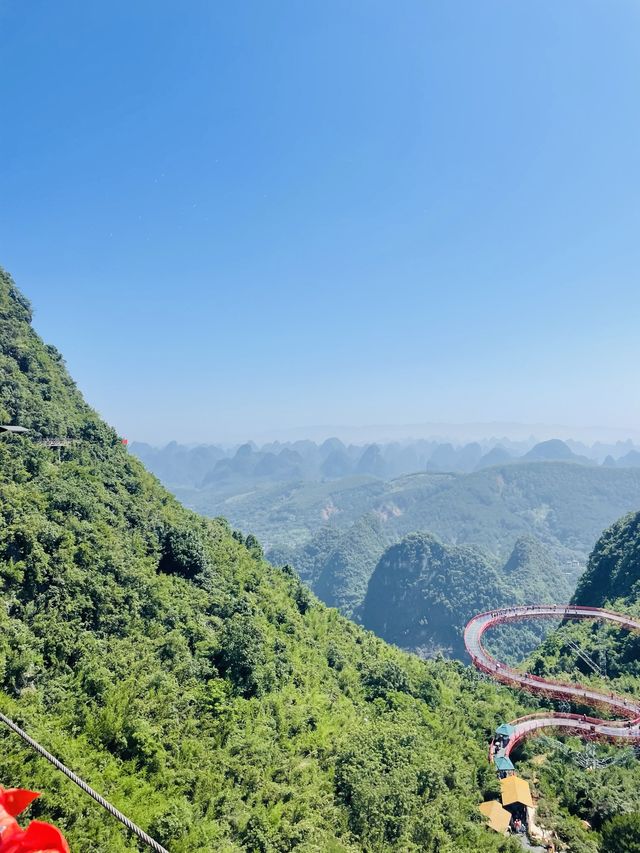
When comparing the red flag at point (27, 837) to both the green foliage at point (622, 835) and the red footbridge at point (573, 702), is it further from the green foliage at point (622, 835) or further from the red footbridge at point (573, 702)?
the red footbridge at point (573, 702)

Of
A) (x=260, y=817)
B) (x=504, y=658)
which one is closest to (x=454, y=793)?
(x=260, y=817)

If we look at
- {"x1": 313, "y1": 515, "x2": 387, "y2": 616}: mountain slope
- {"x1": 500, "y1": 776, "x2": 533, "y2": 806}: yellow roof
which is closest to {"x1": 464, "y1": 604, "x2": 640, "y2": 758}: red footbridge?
{"x1": 500, "y1": 776, "x2": 533, "y2": 806}: yellow roof

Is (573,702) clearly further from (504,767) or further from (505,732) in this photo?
(504,767)

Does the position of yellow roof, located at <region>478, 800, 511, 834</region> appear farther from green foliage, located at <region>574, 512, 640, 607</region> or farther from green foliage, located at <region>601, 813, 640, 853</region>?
green foliage, located at <region>574, 512, 640, 607</region>

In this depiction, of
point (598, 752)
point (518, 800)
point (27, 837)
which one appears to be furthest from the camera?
point (598, 752)

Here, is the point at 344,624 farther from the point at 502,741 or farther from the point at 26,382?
the point at 26,382

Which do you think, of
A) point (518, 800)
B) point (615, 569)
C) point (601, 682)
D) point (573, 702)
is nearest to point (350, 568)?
point (615, 569)
